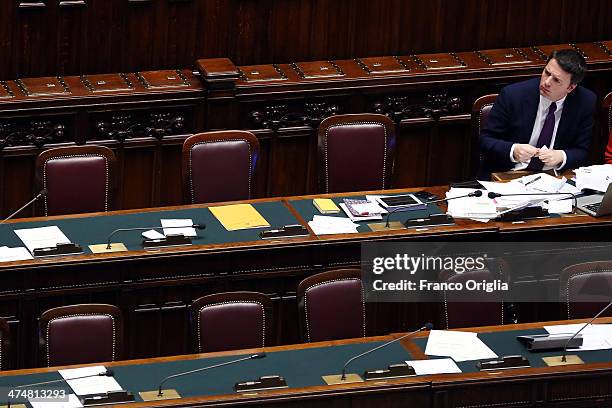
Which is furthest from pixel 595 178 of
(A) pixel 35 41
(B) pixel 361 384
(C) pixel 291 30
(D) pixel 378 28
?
(A) pixel 35 41

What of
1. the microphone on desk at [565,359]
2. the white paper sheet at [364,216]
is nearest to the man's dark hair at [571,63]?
the white paper sheet at [364,216]

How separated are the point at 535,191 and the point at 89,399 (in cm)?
323

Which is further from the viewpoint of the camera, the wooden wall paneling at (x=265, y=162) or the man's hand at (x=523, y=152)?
the wooden wall paneling at (x=265, y=162)

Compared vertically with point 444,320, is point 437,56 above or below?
above

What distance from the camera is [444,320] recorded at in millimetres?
8883

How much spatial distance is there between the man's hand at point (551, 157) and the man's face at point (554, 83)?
305 millimetres

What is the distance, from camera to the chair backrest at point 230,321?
837 cm

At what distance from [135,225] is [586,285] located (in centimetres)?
239

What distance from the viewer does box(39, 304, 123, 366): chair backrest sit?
8164mm

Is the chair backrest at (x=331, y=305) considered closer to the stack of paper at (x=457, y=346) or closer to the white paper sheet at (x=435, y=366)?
the stack of paper at (x=457, y=346)

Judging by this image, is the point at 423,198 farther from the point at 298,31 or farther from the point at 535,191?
the point at 298,31

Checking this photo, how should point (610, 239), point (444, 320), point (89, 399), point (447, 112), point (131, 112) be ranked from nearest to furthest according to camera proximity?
point (89, 399), point (444, 320), point (610, 239), point (131, 112), point (447, 112)

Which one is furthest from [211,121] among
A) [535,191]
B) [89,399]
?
[89,399]

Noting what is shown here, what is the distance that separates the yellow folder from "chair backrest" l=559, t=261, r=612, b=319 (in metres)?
1.63
